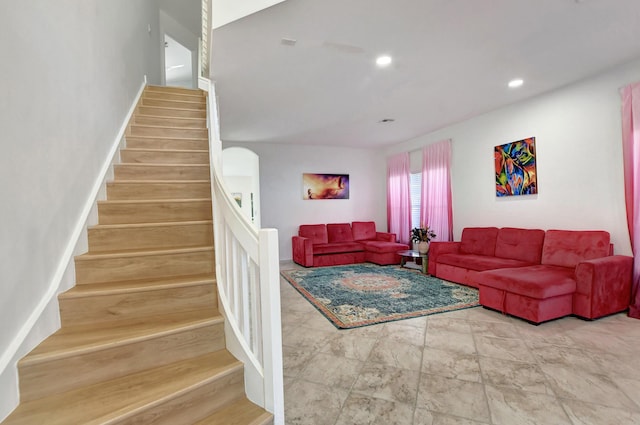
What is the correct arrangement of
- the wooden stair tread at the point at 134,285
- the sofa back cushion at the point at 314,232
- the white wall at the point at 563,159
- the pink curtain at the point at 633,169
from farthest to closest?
the sofa back cushion at the point at 314,232
the white wall at the point at 563,159
the pink curtain at the point at 633,169
the wooden stair tread at the point at 134,285

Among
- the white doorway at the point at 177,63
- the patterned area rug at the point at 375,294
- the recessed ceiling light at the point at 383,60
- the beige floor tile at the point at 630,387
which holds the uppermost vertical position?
the white doorway at the point at 177,63

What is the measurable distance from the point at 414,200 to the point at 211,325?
579 centimetres

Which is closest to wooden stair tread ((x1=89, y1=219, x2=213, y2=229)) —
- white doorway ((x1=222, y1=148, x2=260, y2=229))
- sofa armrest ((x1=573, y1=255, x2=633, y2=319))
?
sofa armrest ((x1=573, y1=255, x2=633, y2=319))

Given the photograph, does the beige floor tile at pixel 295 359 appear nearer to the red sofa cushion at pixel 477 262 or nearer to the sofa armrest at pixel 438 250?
the red sofa cushion at pixel 477 262

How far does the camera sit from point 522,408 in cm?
177

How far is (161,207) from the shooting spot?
237 cm

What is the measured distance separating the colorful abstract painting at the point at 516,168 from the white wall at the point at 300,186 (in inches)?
126

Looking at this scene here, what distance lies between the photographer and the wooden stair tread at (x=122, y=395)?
1.16 metres

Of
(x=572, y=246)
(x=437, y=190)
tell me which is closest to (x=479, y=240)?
(x=572, y=246)

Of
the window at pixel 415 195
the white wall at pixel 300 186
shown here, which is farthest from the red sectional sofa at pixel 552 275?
the white wall at pixel 300 186

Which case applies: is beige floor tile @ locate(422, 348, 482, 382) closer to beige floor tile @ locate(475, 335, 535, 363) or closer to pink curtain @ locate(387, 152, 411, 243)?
beige floor tile @ locate(475, 335, 535, 363)

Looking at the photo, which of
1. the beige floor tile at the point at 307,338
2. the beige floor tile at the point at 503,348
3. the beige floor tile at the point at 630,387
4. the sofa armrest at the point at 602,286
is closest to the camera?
the beige floor tile at the point at 630,387

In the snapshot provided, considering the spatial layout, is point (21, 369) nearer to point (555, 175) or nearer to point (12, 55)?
point (12, 55)

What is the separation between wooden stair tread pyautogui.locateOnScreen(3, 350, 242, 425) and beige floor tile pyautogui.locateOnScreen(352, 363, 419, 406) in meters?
A: 0.93
